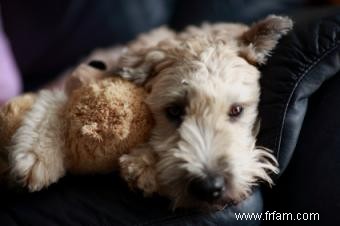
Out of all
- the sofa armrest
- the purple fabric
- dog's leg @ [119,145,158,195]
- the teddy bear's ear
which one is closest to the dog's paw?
dog's leg @ [119,145,158,195]

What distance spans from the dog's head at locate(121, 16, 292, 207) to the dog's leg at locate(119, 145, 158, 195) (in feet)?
0.09

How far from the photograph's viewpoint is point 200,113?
1.26 meters

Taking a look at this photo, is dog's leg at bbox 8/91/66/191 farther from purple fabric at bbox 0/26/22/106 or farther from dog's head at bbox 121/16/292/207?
purple fabric at bbox 0/26/22/106

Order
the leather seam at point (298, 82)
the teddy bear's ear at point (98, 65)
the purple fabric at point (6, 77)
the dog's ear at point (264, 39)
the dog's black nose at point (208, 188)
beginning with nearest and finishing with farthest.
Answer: the dog's black nose at point (208, 188) < the leather seam at point (298, 82) < the dog's ear at point (264, 39) < the teddy bear's ear at point (98, 65) < the purple fabric at point (6, 77)

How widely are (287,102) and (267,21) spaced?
29 cm

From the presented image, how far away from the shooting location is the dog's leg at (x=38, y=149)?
111cm

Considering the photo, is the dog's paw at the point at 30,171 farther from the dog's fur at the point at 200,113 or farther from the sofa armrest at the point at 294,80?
the sofa armrest at the point at 294,80

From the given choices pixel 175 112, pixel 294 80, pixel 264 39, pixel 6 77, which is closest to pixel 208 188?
A: pixel 175 112

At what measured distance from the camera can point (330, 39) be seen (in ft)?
4.25

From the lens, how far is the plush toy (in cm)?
113

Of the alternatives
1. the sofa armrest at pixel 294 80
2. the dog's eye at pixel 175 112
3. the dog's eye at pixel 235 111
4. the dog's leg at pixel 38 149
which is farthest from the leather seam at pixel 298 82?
the dog's leg at pixel 38 149

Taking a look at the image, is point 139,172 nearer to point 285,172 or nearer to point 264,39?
point 285,172

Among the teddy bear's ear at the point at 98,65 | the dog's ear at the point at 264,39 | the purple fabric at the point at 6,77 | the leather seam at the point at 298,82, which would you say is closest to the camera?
the leather seam at the point at 298,82

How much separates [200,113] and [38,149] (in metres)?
0.46
